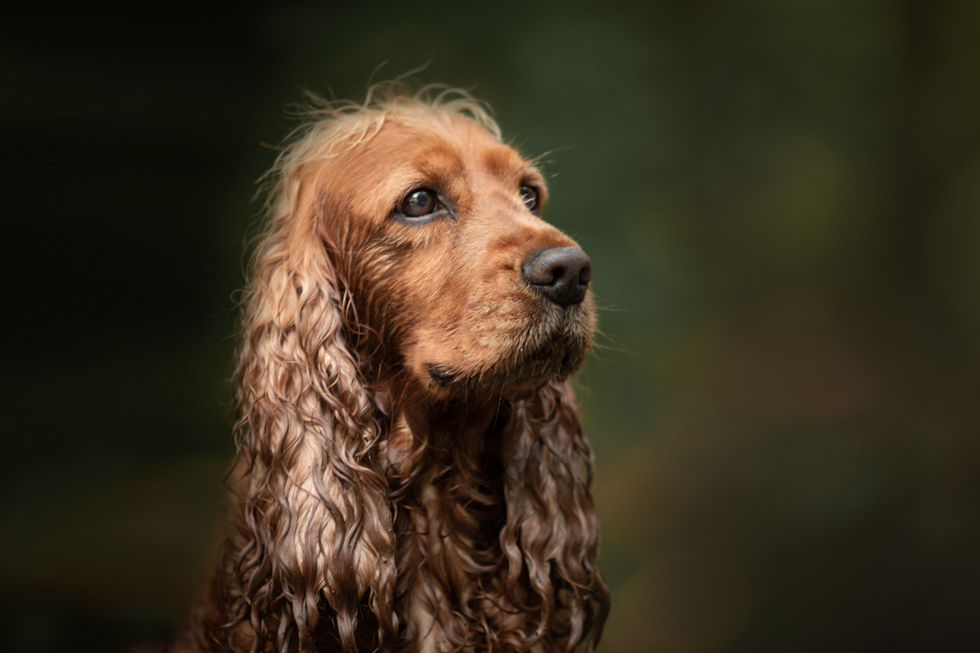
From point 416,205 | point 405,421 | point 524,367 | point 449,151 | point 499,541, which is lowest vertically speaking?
point 499,541

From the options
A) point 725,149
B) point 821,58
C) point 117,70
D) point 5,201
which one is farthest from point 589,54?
point 5,201

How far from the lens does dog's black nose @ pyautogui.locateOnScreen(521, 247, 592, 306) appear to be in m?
0.95

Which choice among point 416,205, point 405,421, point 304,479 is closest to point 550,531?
point 405,421

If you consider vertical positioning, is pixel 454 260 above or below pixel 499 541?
above

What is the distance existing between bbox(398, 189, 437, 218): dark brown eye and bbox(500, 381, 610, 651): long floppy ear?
1.25 feet

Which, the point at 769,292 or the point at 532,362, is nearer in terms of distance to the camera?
the point at 532,362

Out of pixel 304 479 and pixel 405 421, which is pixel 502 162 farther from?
pixel 304 479

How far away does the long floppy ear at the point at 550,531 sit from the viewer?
1.15 m

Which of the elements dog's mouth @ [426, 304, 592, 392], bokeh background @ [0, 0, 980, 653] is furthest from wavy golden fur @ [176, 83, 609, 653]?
bokeh background @ [0, 0, 980, 653]

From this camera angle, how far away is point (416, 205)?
1110 mm

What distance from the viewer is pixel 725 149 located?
1.79 m

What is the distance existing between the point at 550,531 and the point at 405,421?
1.08 feet

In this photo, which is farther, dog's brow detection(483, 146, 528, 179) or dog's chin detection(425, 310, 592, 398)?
dog's brow detection(483, 146, 528, 179)

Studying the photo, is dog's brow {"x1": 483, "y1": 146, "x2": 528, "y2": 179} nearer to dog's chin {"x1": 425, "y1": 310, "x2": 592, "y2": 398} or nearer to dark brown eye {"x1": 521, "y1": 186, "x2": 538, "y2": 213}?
dark brown eye {"x1": 521, "y1": 186, "x2": 538, "y2": 213}
